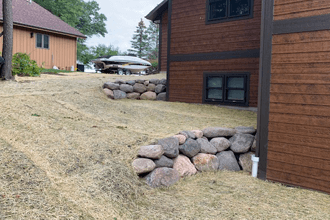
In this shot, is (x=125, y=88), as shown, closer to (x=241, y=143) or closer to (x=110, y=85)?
(x=110, y=85)

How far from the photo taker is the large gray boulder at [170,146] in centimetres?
504

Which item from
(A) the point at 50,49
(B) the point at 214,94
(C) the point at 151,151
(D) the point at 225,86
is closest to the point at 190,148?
(C) the point at 151,151

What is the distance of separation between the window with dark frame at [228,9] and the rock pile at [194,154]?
15.5 feet

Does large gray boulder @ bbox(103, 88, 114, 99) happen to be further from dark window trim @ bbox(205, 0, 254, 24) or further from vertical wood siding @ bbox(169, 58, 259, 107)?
dark window trim @ bbox(205, 0, 254, 24)

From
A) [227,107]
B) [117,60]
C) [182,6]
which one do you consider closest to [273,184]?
[227,107]

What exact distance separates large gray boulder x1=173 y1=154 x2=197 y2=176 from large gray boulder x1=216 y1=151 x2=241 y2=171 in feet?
2.30

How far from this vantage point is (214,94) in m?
9.92

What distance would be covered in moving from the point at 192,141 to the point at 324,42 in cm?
287

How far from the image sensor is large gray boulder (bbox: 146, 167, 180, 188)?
4.55m

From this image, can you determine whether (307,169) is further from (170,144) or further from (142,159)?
(142,159)

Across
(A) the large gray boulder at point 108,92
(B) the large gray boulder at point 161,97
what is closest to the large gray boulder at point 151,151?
(A) the large gray boulder at point 108,92

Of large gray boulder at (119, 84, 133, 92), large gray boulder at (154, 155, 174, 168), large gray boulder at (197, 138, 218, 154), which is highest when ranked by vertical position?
large gray boulder at (119, 84, 133, 92)

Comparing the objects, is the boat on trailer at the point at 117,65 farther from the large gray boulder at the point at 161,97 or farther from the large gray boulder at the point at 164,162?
the large gray boulder at the point at 164,162

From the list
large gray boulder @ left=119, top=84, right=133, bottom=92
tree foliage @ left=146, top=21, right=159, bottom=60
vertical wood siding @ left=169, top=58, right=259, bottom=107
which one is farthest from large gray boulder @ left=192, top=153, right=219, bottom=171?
tree foliage @ left=146, top=21, right=159, bottom=60
